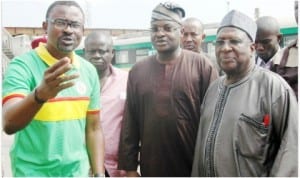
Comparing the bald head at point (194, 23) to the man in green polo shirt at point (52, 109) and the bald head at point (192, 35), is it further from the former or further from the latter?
the man in green polo shirt at point (52, 109)

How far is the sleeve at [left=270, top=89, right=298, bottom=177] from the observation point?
7.32ft

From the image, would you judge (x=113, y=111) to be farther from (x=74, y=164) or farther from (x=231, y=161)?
(x=231, y=161)

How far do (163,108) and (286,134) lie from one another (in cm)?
90

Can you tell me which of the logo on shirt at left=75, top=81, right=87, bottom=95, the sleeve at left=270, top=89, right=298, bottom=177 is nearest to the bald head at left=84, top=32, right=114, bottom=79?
the logo on shirt at left=75, top=81, right=87, bottom=95

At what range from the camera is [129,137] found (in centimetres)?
313

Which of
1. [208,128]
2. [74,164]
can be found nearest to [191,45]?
[208,128]

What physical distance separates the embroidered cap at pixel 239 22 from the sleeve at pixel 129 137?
33.2 inches

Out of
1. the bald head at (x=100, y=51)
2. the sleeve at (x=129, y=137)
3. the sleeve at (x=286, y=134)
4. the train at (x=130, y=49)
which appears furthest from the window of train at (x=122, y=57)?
the sleeve at (x=286, y=134)

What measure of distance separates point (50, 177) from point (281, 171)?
1.16 meters

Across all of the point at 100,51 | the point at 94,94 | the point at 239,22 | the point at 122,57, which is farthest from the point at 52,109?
the point at 122,57

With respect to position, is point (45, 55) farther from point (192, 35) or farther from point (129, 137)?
point (192, 35)

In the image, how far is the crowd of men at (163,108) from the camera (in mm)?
2260

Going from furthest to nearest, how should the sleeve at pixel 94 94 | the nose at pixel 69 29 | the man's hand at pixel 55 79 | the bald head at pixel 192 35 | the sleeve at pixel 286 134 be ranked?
the bald head at pixel 192 35 < the sleeve at pixel 94 94 < the nose at pixel 69 29 < the sleeve at pixel 286 134 < the man's hand at pixel 55 79

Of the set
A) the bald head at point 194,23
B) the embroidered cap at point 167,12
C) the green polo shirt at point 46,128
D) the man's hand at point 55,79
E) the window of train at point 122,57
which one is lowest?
the window of train at point 122,57
